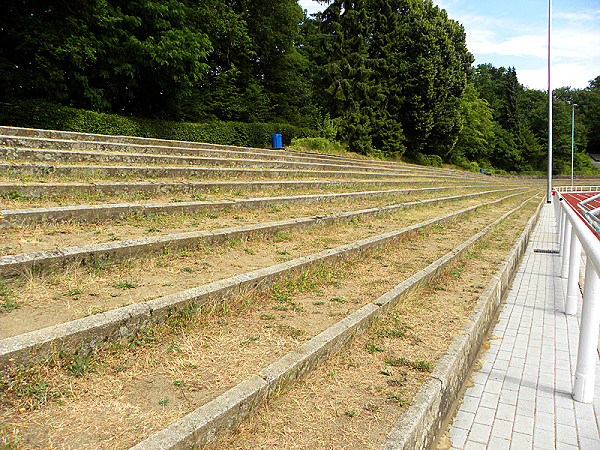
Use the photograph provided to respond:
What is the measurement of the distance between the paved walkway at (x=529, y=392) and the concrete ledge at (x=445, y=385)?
171 mm

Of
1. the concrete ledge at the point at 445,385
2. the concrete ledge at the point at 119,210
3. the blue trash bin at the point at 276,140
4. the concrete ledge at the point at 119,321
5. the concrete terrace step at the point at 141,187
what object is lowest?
the concrete ledge at the point at 445,385

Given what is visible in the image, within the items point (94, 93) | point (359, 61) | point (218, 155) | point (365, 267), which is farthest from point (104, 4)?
point (359, 61)

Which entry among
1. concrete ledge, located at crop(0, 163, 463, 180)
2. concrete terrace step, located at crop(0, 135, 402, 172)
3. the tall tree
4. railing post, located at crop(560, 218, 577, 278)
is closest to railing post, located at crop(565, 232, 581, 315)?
railing post, located at crop(560, 218, 577, 278)

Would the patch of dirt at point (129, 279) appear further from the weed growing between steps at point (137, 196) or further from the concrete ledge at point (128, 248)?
the weed growing between steps at point (137, 196)

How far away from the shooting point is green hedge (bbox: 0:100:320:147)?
12.9m

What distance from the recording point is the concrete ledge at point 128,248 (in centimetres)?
342

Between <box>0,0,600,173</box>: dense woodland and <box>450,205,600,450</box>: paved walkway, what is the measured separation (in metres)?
15.9

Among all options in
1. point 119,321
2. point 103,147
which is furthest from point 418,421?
point 103,147

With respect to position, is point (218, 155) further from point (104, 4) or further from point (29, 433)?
point (29, 433)

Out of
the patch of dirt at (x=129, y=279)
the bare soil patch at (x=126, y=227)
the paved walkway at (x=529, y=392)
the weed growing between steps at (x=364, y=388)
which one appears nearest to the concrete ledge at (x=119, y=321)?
the patch of dirt at (x=129, y=279)

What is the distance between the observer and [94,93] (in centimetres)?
1639

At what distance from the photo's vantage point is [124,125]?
15266 mm

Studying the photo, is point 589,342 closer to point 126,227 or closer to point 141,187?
point 126,227

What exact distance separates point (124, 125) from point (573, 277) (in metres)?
15.3
